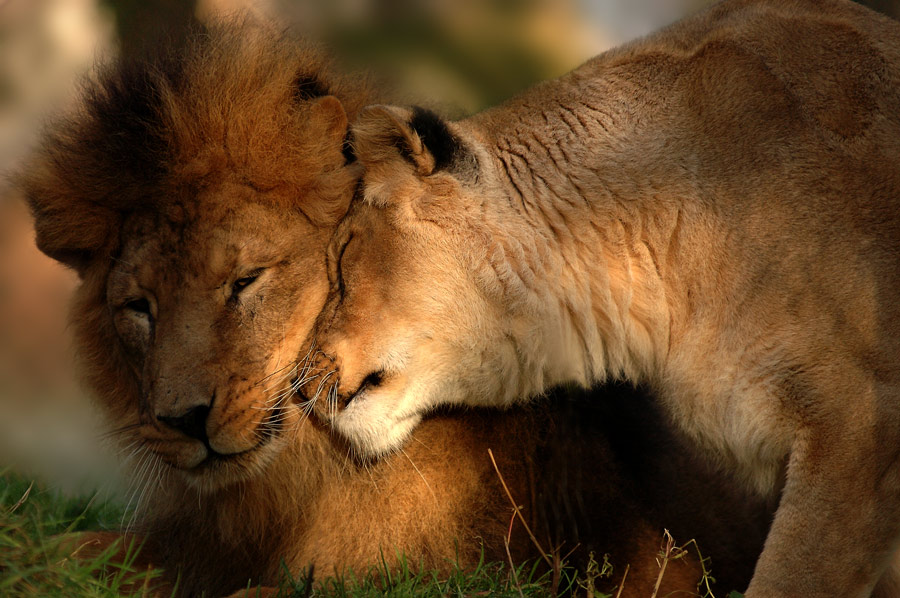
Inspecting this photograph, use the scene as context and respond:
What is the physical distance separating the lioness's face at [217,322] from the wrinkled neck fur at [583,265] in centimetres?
55

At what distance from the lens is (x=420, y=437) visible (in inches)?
119

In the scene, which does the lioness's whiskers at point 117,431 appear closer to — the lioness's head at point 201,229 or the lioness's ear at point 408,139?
the lioness's head at point 201,229

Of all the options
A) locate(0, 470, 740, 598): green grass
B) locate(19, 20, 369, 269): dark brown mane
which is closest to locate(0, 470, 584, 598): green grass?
locate(0, 470, 740, 598): green grass

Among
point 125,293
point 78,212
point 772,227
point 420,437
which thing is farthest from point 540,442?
point 78,212

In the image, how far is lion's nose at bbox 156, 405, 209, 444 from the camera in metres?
2.61

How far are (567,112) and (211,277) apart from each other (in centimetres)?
113

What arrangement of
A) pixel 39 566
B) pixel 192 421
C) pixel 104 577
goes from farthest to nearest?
pixel 104 577
pixel 192 421
pixel 39 566

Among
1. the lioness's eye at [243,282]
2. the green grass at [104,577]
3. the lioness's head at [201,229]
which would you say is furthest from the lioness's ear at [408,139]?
the green grass at [104,577]

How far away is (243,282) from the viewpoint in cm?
276

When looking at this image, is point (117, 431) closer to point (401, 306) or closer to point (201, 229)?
point (201, 229)

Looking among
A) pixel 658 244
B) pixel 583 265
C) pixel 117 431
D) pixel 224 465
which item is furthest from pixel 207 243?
pixel 658 244

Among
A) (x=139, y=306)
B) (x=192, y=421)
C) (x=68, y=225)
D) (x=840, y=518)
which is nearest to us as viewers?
(x=840, y=518)

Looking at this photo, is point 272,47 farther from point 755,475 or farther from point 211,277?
point 755,475

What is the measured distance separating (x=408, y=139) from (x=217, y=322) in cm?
70
